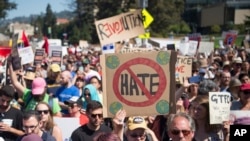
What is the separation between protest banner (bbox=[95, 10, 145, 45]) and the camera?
9672mm

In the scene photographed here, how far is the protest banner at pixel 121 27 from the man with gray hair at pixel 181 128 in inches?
199

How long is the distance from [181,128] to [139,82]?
1.23m

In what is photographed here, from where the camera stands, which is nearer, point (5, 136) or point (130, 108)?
point (130, 108)

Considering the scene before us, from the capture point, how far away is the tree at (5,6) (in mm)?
82425

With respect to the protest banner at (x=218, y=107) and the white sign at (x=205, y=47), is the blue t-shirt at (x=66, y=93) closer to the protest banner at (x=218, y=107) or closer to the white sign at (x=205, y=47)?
the protest banner at (x=218, y=107)

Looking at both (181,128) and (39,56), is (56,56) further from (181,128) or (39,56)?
(181,128)

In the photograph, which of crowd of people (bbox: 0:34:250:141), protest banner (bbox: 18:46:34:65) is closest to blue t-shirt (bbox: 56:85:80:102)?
crowd of people (bbox: 0:34:250:141)

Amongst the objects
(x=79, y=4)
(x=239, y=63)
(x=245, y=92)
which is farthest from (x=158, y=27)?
(x=245, y=92)

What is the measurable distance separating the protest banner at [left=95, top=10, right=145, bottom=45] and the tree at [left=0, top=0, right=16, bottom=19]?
74.4 meters

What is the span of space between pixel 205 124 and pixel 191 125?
2.66ft

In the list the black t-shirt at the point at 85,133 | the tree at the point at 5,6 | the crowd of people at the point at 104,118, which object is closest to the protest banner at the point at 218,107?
the crowd of people at the point at 104,118

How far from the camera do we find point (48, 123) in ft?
20.7

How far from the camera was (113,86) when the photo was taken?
5.77m

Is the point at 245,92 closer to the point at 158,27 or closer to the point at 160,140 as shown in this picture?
the point at 160,140
